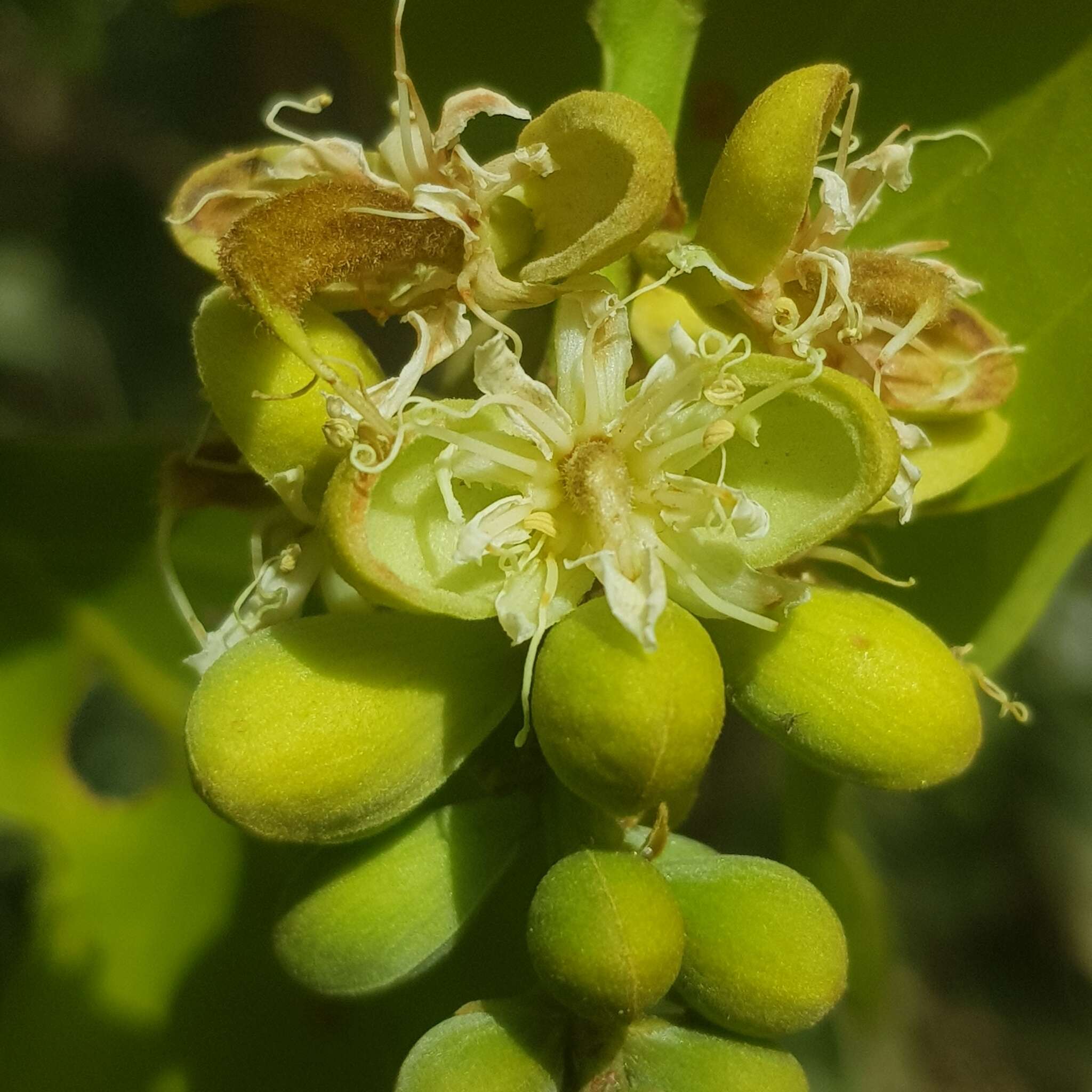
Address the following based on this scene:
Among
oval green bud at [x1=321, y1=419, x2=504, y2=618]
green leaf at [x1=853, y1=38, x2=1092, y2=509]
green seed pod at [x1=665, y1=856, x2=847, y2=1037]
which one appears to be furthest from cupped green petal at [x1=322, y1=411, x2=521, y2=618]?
green leaf at [x1=853, y1=38, x2=1092, y2=509]

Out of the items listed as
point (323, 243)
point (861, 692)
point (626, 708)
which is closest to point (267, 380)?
point (323, 243)

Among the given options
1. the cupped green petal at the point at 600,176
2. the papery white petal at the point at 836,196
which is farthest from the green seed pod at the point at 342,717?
the papery white petal at the point at 836,196

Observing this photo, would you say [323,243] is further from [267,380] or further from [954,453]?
[954,453]

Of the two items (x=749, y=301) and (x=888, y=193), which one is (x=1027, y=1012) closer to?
(x=888, y=193)

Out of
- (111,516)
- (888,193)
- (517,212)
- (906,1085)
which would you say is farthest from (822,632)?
(906,1085)

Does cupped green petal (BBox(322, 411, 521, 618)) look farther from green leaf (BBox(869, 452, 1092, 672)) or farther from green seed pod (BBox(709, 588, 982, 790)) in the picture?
green leaf (BBox(869, 452, 1092, 672))

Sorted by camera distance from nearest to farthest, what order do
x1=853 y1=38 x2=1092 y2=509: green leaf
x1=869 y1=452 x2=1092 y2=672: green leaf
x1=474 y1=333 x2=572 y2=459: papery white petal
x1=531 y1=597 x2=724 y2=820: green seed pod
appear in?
x1=531 y1=597 x2=724 y2=820: green seed pod
x1=474 y1=333 x2=572 y2=459: papery white petal
x1=853 y1=38 x2=1092 y2=509: green leaf
x1=869 y1=452 x2=1092 y2=672: green leaf
